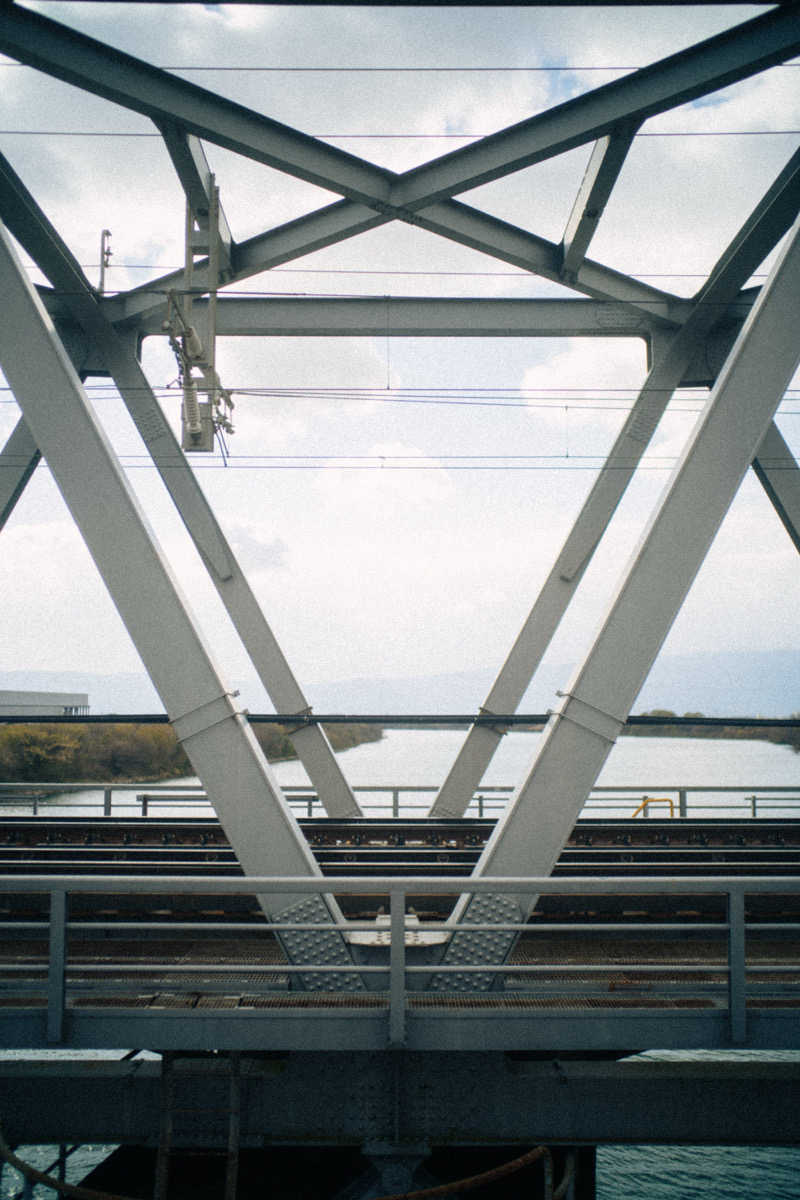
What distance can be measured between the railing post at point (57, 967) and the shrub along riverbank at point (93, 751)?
34.2 metres

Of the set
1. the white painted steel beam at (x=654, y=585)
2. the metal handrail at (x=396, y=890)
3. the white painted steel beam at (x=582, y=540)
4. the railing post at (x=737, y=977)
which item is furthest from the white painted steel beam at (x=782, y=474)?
the railing post at (x=737, y=977)

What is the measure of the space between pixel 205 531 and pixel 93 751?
4094 centimetres

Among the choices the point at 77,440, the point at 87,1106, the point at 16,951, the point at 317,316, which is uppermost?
the point at 317,316

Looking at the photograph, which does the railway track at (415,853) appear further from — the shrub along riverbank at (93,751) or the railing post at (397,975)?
the shrub along riverbank at (93,751)

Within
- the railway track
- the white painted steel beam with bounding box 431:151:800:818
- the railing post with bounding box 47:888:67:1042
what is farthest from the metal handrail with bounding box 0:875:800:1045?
the white painted steel beam with bounding box 431:151:800:818

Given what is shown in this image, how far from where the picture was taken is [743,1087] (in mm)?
4652

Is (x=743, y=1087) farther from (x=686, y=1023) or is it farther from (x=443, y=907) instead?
(x=443, y=907)

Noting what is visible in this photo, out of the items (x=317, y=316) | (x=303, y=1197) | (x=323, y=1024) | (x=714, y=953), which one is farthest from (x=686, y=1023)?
(x=317, y=316)

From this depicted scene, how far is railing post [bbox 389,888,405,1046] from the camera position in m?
4.16

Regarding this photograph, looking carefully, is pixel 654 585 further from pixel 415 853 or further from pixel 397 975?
pixel 415 853

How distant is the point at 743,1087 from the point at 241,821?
355 cm

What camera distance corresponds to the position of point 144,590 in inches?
191

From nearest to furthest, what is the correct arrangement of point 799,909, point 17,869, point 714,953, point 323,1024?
1. point 323,1024
2. point 714,953
3. point 799,909
4. point 17,869

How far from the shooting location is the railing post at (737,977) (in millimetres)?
4230
